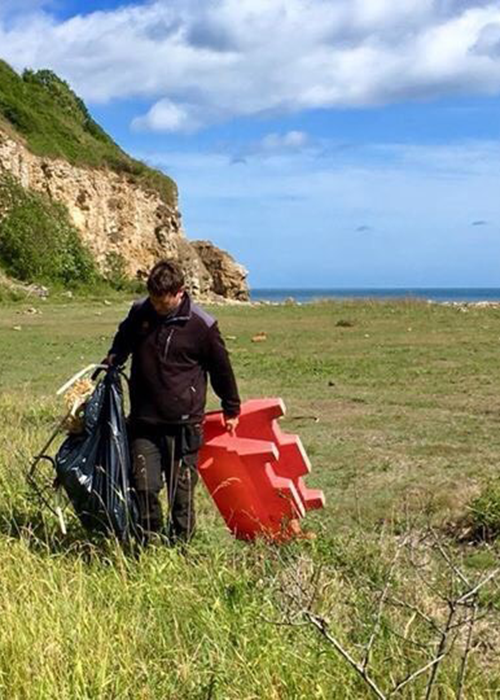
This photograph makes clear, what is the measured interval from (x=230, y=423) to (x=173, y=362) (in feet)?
1.76

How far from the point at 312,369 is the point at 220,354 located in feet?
35.6

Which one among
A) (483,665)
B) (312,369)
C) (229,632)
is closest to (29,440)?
(229,632)

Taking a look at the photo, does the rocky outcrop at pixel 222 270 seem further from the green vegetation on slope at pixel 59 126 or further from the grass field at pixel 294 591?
the grass field at pixel 294 591

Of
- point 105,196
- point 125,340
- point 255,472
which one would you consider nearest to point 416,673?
point 255,472

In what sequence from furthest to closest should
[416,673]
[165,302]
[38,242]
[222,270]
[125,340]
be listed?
[222,270]
[38,242]
[125,340]
[165,302]
[416,673]

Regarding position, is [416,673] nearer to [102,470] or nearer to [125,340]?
[102,470]

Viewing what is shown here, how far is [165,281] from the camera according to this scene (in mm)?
6102

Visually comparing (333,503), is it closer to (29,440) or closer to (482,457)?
(482,457)

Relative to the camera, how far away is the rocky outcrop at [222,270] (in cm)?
5862

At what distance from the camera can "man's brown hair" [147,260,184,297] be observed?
20.0 feet

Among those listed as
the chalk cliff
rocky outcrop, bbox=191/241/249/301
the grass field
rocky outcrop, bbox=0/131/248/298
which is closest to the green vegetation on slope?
the chalk cliff

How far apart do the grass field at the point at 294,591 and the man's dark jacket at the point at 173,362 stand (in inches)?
31.0

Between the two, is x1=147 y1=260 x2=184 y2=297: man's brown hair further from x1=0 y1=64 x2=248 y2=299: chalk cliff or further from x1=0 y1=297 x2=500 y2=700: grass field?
x1=0 y1=64 x2=248 y2=299: chalk cliff

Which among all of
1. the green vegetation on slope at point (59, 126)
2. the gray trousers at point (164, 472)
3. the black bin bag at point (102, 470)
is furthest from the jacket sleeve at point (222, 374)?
the green vegetation on slope at point (59, 126)
